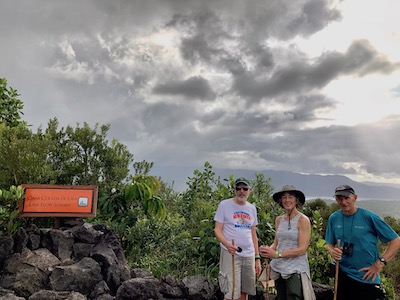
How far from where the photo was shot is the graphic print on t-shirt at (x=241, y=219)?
502cm

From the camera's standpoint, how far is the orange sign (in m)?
7.71

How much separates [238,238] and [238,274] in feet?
1.76

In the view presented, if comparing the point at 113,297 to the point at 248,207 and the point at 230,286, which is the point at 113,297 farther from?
the point at 248,207

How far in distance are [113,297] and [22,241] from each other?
7.18 feet

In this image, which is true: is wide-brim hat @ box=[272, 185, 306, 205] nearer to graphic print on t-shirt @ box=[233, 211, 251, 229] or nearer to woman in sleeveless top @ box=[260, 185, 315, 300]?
woman in sleeveless top @ box=[260, 185, 315, 300]

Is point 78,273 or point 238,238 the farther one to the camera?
point 78,273

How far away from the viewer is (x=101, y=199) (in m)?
9.27

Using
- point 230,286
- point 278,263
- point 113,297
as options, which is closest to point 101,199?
point 113,297

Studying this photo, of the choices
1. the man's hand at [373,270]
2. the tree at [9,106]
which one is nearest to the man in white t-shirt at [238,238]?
the man's hand at [373,270]

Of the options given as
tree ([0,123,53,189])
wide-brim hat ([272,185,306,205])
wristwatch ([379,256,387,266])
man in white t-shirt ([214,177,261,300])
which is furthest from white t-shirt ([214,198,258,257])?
tree ([0,123,53,189])

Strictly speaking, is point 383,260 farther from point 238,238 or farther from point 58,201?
point 58,201

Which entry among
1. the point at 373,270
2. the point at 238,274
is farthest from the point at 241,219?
the point at 373,270

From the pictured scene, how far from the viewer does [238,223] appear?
198 inches

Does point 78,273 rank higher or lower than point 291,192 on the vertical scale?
lower
